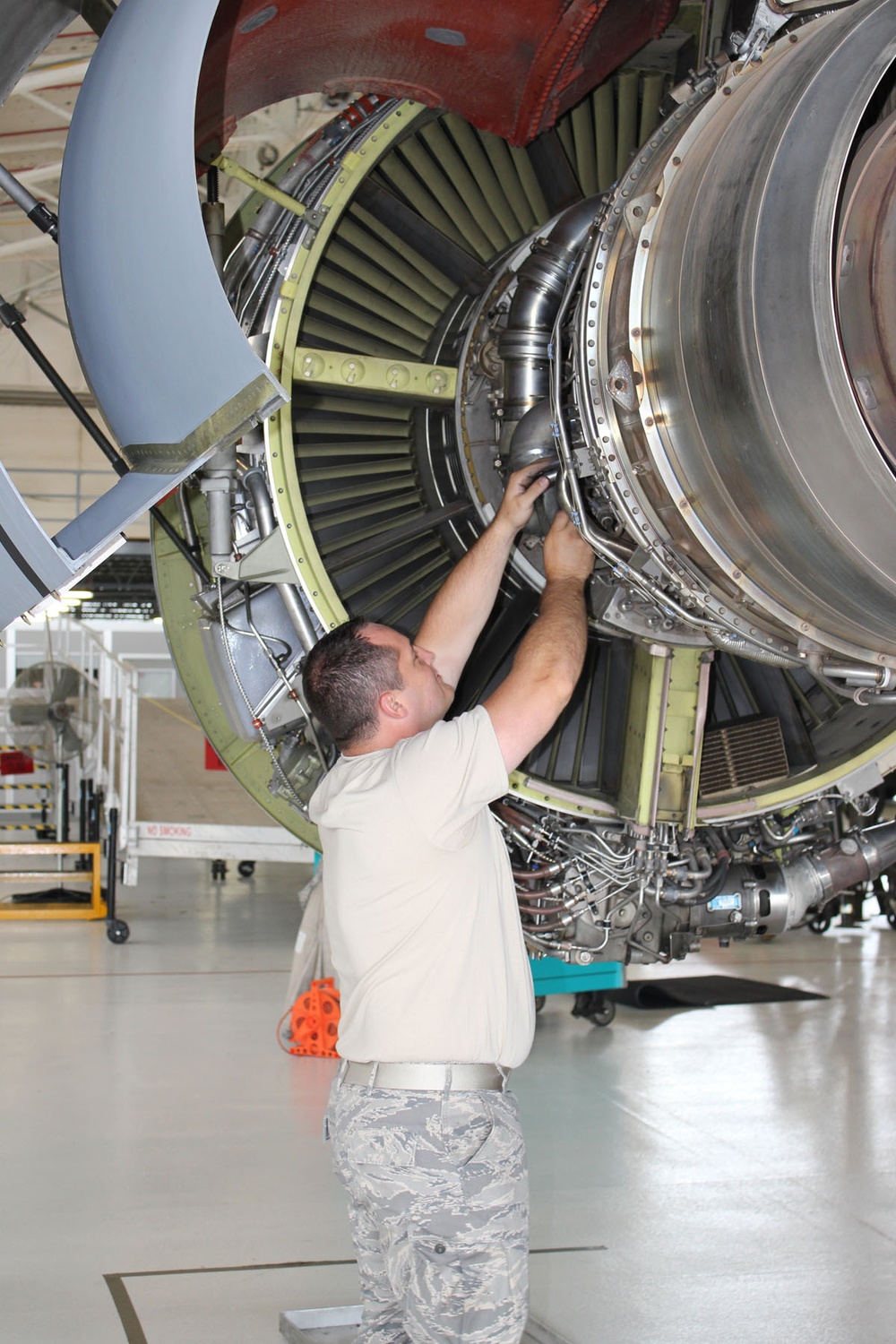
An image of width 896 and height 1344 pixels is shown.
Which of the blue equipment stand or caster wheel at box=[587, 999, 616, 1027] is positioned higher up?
the blue equipment stand

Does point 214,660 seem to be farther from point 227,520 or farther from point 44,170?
point 44,170

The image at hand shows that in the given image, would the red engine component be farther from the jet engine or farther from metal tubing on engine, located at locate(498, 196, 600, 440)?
metal tubing on engine, located at locate(498, 196, 600, 440)

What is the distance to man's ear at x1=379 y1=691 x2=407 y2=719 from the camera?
104 inches

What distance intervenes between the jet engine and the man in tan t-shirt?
0.45 meters

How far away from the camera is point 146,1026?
7.04m

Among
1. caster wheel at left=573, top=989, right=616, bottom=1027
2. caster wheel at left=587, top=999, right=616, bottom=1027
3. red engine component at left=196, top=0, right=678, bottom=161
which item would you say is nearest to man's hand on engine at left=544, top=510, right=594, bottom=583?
red engine component at left=196, top=0, right=678, bottom=161

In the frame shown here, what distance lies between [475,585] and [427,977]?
0.92 m

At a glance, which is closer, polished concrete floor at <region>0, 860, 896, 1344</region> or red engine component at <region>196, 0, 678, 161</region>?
red engine component at <region>196, 0, 678, 161</region>

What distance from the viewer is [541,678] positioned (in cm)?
258

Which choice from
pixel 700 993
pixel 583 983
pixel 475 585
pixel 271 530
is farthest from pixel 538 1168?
pixel 700 993

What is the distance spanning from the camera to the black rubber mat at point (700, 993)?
7984mm

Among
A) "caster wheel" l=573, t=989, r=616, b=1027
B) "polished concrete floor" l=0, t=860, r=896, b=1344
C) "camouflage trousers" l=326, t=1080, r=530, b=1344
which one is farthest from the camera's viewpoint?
"caster wheel" l=573, t=989, r=616, b=1027

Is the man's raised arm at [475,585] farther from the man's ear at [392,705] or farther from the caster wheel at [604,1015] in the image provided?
the caster wheel at [604,1015]

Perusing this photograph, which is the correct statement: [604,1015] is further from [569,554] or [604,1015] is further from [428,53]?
[428,53]
